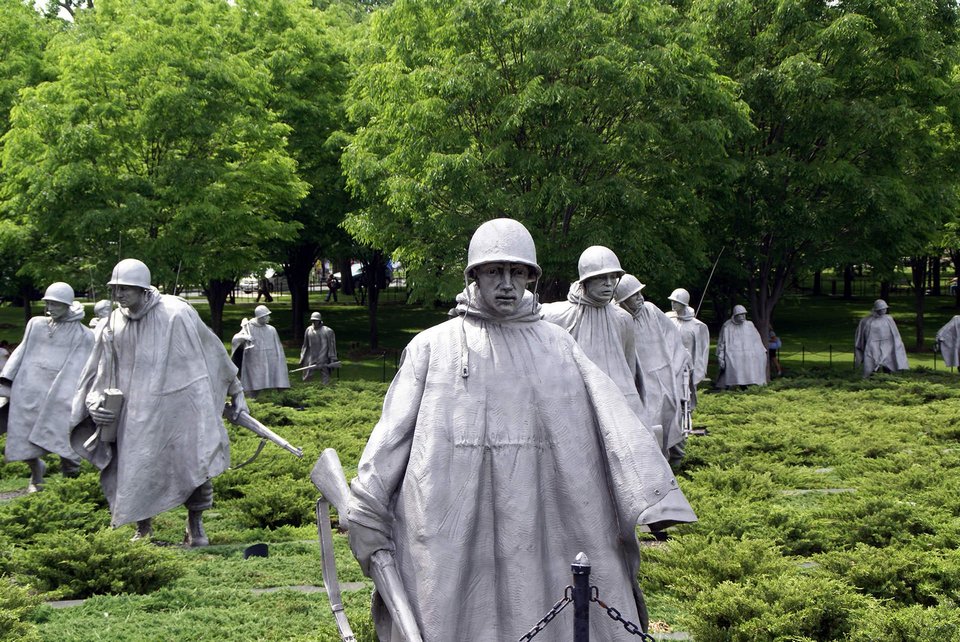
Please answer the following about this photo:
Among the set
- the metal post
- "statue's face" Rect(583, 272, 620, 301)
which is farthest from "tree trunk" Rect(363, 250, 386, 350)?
the metal post

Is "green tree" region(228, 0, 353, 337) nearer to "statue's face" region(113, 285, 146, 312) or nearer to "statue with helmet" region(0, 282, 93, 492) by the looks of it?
"statue with helmet" region(0, 282, 93, 492)

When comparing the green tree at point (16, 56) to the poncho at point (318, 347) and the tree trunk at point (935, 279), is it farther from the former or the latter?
the tree trunk at point (935, 279)

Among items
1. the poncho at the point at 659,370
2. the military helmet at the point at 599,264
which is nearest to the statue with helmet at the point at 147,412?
the military helmet at the point at 599,264

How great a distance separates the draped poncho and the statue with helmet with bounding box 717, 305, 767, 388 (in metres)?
17.2

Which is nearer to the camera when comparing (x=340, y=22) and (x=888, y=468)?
(x=888, y=468)

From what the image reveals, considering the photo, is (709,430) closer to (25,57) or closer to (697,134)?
(697,134)

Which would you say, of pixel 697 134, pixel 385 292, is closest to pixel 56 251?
pixel 697 134

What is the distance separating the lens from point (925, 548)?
9594mm

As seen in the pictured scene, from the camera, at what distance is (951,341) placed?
29859 millimetres

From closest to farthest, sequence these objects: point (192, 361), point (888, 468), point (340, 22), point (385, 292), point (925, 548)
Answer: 1. point (925, 548)
2. point (192, 361)
3. point (888, 468)
4. point (340, 22)
5. point (385, 292)

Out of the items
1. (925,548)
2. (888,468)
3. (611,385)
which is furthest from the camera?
(888,468)

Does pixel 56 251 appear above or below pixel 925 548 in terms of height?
above

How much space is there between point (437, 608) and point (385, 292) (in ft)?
190

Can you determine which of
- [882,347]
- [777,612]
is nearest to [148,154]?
[882,347]
